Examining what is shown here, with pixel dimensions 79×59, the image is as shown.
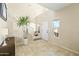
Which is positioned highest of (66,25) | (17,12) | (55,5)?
(55,5)

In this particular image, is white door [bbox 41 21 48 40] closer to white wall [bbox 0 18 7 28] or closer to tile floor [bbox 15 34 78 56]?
tile floor [bbox 15 34 78 56]

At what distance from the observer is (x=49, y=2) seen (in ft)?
8.45

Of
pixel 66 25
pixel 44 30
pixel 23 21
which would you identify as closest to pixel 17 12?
pixel 23 21

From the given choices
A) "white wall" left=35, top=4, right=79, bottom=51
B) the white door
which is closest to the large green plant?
"white wall" left=35, top=4, right=79, bottom=51

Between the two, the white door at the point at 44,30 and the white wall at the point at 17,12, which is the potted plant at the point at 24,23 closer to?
the white wall at the point at 17,12

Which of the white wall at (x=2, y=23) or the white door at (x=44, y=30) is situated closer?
the white wall at (x=2, y=23)

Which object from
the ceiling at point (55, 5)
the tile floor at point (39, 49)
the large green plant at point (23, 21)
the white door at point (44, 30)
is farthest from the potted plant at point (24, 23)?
the ceiling at point (55, 5)

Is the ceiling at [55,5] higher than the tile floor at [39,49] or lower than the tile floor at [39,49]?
higher

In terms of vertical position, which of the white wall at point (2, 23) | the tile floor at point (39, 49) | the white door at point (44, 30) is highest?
the white wall at point (2, 23)

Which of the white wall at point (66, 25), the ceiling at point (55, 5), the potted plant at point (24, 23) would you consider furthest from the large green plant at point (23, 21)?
the ceiling at point (55, 5)

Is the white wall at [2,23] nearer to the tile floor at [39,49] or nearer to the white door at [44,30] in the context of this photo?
the tile floor at [39,49]

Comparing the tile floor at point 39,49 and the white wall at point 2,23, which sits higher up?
the white wall at point 2,23

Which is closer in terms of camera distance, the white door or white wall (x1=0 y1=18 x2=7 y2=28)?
white wall (x1=0 y1=18 x2=7 y2=28)

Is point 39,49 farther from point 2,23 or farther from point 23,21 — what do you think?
point 2,23
